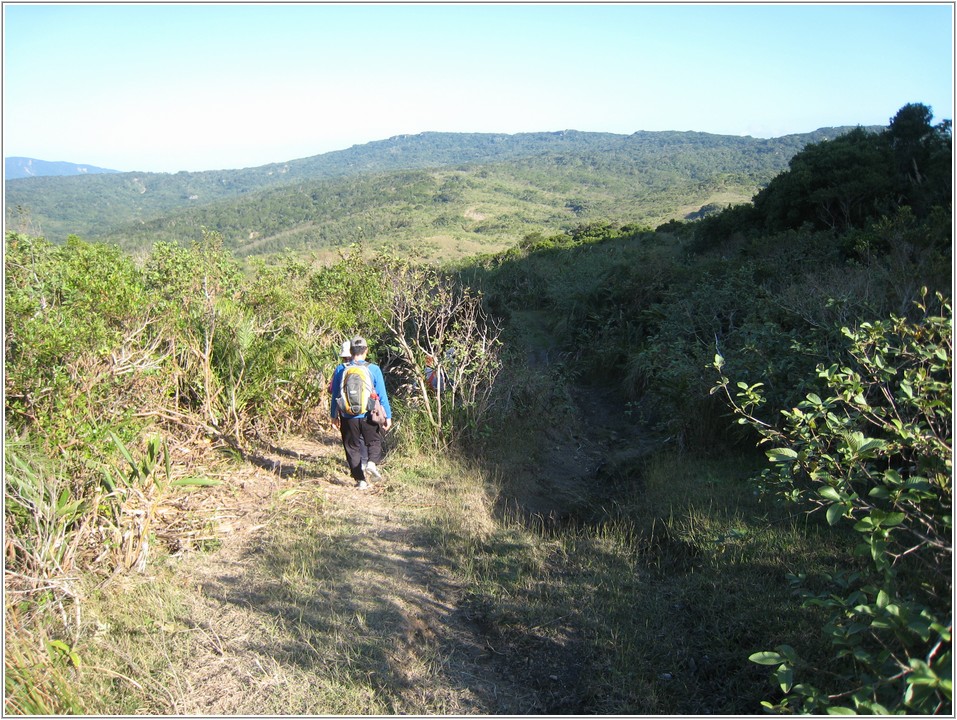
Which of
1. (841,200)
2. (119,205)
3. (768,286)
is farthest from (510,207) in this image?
(768,286)

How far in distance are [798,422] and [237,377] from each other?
527 centimetres

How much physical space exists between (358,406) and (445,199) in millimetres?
81479

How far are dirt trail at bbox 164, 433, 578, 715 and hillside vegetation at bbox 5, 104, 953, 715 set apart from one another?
2 centimetres

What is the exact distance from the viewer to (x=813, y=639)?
320cm

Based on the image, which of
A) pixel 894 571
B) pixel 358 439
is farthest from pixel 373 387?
pixel 894 571

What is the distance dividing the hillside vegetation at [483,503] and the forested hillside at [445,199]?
35.5 metres

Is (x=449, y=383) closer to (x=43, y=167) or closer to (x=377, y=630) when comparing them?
(x=377, y=630)

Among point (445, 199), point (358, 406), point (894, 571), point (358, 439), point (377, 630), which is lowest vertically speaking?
point (377, 630)

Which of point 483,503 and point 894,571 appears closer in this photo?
point 894,571

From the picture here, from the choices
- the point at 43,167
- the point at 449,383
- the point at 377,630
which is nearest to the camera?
the point at 377,630

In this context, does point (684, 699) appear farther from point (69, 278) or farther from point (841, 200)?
point (841, 200)

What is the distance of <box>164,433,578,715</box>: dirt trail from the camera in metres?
3.03

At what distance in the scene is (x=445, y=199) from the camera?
83.7 metres

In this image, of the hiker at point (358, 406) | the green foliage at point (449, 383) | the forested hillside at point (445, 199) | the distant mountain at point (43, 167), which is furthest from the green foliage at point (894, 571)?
the distant mountain at point (43, 167)
